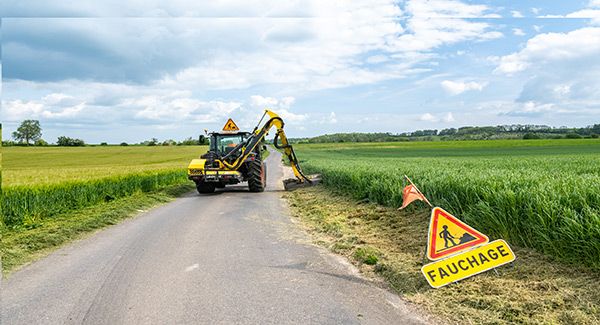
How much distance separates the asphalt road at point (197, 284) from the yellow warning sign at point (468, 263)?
2.00ft

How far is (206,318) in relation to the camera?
4.54m

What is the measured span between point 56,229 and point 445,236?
841 centimetres

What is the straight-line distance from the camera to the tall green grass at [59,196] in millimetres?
10984

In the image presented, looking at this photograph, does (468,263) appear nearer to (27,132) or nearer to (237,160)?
(237,160)

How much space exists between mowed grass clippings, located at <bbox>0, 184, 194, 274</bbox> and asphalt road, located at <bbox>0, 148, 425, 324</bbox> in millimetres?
432

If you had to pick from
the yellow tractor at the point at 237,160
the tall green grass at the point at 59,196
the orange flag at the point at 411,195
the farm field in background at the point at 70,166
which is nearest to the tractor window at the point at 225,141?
the yellow tractor at the point at 237,160

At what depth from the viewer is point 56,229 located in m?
10.1

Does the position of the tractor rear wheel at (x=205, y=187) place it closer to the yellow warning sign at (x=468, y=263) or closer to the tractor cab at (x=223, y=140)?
the tractor cab at (x=223, y=140)

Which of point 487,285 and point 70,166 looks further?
point 70,166

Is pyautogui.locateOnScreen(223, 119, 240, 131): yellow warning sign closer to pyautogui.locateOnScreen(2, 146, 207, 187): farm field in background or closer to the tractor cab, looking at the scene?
the tractor cab

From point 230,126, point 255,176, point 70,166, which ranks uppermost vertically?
point 230,126

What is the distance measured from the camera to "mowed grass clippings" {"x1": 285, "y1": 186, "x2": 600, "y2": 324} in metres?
4.49

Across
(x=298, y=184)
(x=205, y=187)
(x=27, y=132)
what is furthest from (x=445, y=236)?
(x=27, y=132)

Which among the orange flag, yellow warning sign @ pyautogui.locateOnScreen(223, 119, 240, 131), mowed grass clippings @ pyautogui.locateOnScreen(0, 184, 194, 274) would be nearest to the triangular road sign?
the orange flag
